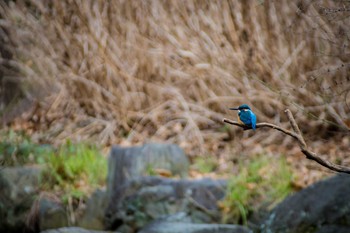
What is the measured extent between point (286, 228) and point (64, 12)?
16.4ft

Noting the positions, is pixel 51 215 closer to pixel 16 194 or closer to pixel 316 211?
pixel 16 194

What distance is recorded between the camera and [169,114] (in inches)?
246

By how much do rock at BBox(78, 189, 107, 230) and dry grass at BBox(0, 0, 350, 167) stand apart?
0.97 metres

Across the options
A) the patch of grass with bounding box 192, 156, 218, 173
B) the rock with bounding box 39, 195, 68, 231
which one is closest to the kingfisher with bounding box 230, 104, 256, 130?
the patch of grass with bounding box 192, 156, 218, 173

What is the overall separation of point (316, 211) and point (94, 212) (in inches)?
110

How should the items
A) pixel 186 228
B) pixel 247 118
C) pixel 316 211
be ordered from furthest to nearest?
pixel 186 228, pixel 316 211, pixel 247 118

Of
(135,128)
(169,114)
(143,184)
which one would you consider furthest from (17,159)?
(143,184)

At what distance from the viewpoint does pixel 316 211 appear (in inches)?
115

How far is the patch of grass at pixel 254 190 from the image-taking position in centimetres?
430

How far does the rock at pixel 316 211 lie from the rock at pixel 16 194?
2.92 m

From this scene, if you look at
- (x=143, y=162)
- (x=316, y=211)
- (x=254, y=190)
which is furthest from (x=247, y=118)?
(x=143, y=162)

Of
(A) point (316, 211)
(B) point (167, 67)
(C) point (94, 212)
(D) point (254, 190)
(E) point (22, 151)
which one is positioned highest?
(B) point (167, 67)

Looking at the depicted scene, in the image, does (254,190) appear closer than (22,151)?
Yes

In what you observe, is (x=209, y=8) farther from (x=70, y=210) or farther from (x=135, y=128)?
(x=70, y=210)
